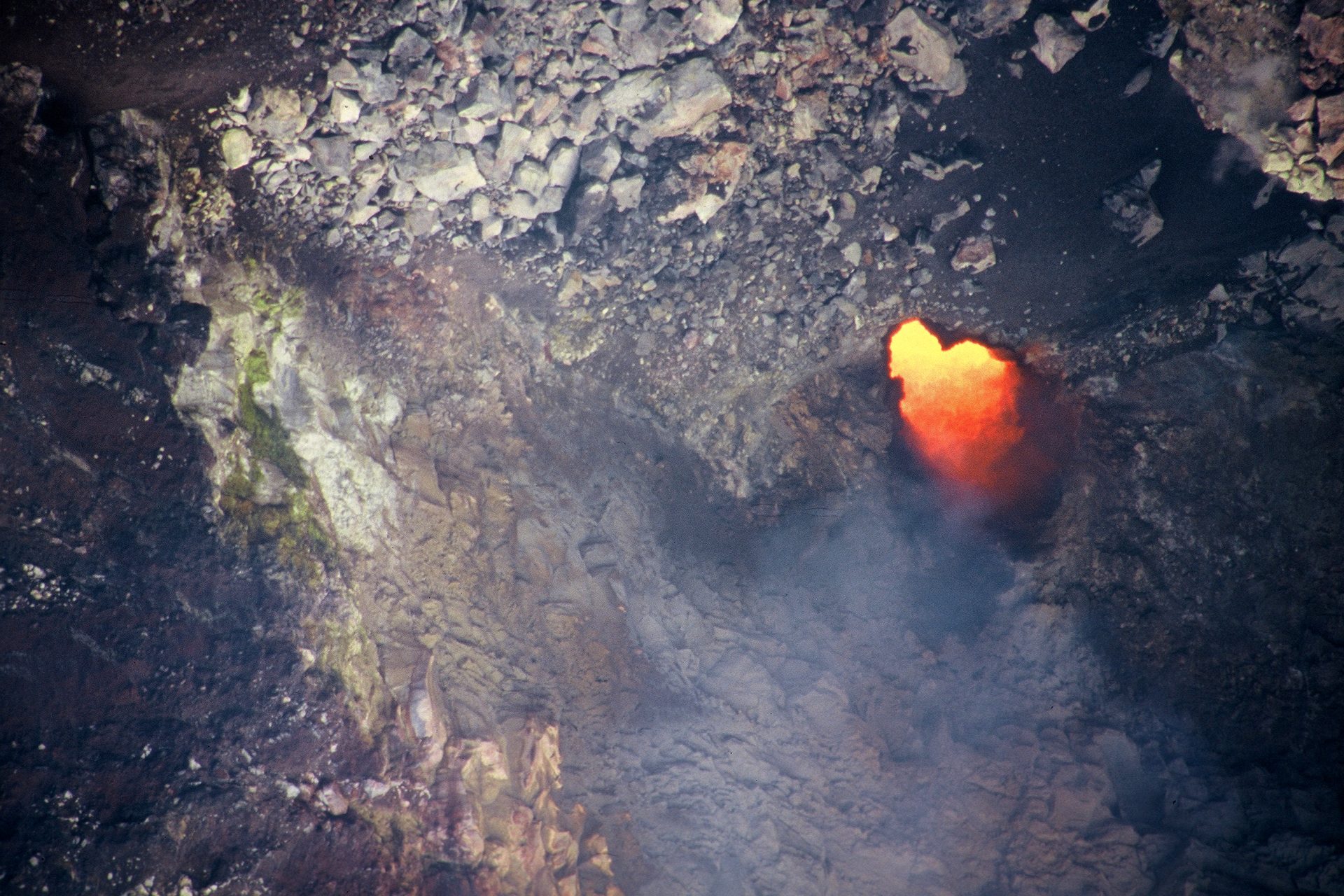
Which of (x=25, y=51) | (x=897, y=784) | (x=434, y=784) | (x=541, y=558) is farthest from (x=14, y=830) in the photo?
(x=897, y=784)

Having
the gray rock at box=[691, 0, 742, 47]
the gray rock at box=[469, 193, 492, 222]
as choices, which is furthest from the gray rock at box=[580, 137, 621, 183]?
the gray rock at box=[691, 0, 742, 47]

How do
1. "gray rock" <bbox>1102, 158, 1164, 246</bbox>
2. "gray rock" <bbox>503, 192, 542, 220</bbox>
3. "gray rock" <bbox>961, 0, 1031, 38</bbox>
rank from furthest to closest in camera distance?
"gray rock" <bbox>503, 192, 542, 220</bbox> < "gray rock" <bbox>1102, 158, 1164, 246</bbox> < "gray rock" <bbox>961, 0, 1031, 38</bbox>

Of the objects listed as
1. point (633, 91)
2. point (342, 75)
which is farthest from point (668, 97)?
point (342, 75)

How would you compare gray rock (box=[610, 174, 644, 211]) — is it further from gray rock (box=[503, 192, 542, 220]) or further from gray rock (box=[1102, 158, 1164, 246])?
gray rock (box=[1102, 158, 1164, 246])

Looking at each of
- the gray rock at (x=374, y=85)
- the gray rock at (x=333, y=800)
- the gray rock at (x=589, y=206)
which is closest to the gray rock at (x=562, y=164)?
the gray rock at (x=589, y=206)

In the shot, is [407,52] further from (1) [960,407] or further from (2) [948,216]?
(1) [960,407]
